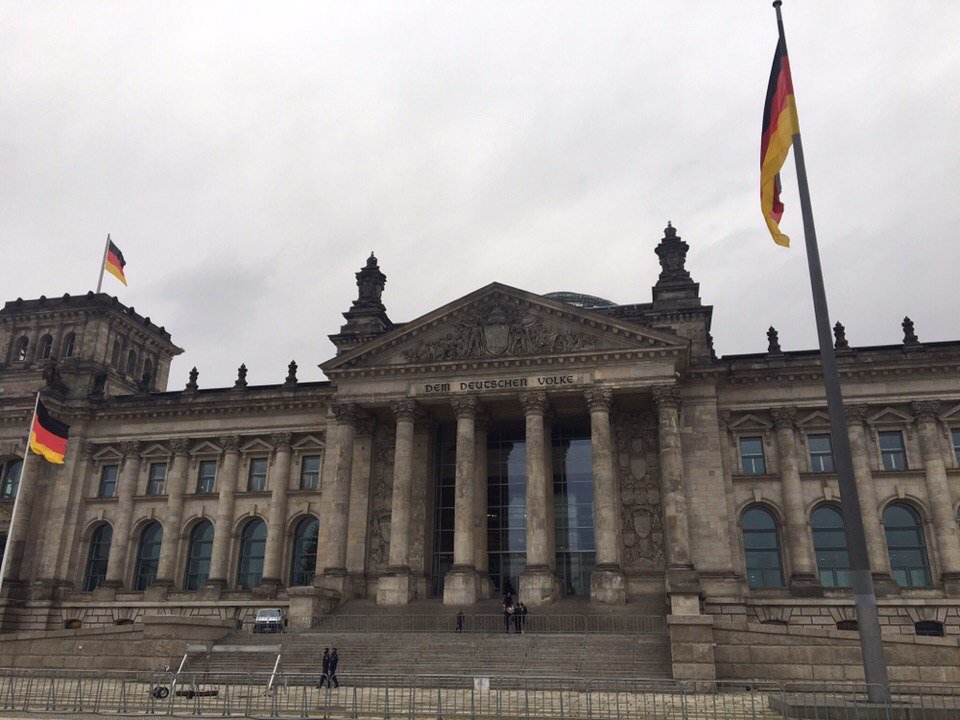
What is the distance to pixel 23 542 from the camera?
47.7 meters

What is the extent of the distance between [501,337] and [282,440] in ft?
52.3

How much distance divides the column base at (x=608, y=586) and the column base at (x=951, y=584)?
1532 cm

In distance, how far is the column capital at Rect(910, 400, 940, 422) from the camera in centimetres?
4003

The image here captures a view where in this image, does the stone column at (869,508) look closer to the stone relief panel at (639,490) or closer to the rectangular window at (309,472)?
the stone relief panel at (639,490)

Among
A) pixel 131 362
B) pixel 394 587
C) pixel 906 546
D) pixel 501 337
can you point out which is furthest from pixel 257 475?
pixel 906 546

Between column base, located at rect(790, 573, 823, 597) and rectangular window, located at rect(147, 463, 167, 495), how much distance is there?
37460 millimetres

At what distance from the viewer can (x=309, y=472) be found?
47938 millimetres

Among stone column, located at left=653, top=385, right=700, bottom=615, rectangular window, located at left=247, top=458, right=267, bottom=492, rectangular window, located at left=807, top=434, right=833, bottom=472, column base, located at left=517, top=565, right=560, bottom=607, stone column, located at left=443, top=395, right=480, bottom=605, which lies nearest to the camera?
stone column, located at left=653, top=385, right=700, bottom=615

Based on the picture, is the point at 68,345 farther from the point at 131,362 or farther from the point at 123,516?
the point at 123,516

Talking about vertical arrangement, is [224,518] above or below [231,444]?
below

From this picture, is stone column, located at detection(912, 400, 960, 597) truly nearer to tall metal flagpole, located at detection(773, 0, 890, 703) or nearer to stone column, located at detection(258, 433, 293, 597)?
tall metal flagpole, located at detection(773, 0, 890, 703)

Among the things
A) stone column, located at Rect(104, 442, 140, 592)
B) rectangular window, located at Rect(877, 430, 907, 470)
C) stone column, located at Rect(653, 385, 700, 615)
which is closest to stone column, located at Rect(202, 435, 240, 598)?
stone column, located at Rect(104, 442, 140, 592)

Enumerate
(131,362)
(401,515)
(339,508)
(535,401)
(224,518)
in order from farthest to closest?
(131,362) < (224,518) < (339,508) < (535,401) < (401,515)

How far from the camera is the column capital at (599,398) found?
128 ft
